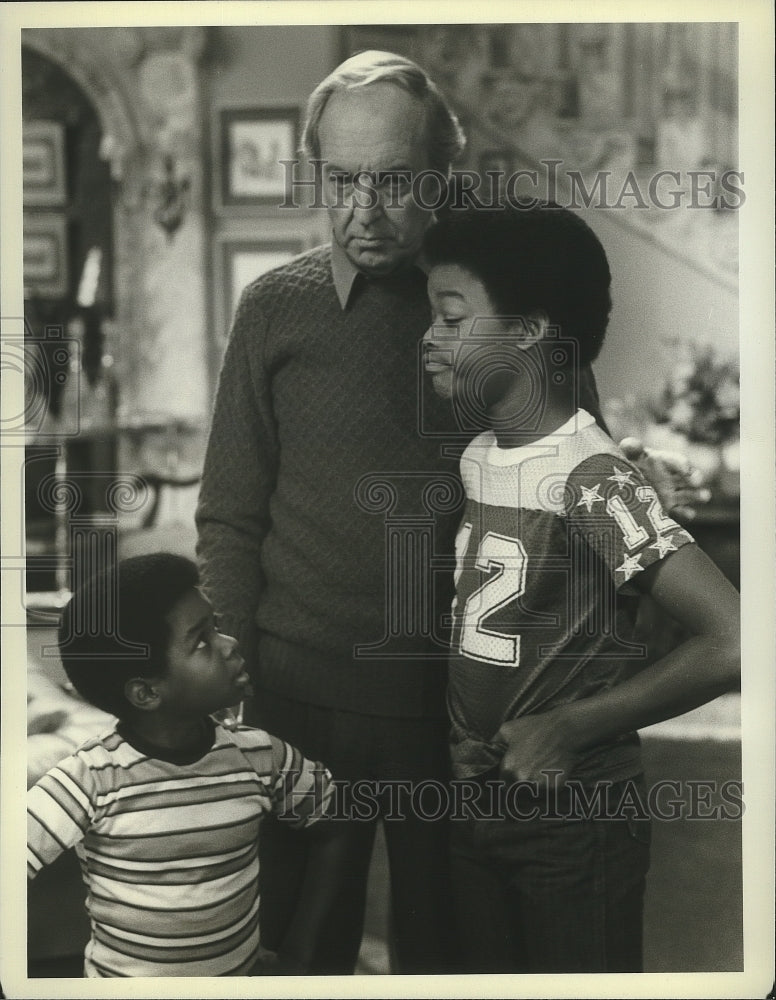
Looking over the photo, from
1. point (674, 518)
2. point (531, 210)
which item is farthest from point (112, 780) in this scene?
point (531, 210)

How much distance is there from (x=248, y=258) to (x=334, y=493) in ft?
1.16

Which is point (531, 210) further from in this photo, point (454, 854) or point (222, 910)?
point (222, 910)

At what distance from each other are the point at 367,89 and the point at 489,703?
0.86 metres

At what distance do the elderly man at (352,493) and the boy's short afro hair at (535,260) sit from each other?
0.17 ft

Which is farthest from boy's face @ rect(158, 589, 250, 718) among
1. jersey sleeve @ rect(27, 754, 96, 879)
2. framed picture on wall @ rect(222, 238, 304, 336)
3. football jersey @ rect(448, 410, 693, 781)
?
framed picture on wall @ rect(222, 238, 304, 336)

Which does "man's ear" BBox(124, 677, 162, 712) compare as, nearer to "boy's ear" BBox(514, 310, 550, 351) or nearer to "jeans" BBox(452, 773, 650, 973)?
"jeans" BBox(452, 773, 650, 973)

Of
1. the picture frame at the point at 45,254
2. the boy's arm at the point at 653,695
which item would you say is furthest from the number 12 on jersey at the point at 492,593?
the picture frame at the point at 45,254

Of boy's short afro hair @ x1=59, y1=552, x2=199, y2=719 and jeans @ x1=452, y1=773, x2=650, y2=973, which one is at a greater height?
boy's short afro hair @ x1=59, y1=552, x2=199, y2=719

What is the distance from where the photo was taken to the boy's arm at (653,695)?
5.22ft

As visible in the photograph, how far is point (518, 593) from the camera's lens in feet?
5.23

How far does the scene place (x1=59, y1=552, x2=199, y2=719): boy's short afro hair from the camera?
1620 millimetres

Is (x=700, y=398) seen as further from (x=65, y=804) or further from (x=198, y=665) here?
(x=65, y=804)
